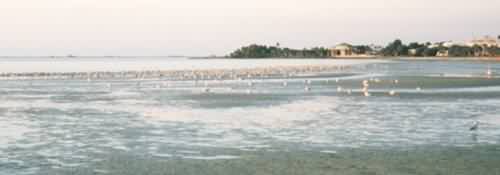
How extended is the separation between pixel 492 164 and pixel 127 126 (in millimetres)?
11356

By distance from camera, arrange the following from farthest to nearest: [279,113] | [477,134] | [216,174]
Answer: [279,113] < [477,134] < [216,174]

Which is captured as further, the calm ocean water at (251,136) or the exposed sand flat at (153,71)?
the exposed sand flat at (153,71)

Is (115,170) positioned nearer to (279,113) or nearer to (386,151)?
(386,151)

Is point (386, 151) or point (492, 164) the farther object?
point (386, 151)

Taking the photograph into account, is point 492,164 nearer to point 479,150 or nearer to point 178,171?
point 479,150

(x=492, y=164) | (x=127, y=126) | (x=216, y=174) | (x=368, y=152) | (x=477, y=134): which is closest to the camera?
(x=216, y=174)

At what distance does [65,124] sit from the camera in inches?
915

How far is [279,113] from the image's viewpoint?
27.1 m

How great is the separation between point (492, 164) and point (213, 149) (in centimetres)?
618

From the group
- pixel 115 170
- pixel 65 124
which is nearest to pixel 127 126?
pixel 65 124

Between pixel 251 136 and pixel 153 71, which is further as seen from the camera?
pixel 153 71

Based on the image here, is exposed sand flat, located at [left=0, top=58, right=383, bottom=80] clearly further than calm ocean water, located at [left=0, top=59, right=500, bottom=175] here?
Yes

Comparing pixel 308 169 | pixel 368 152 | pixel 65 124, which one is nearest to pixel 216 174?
pixel 308 169

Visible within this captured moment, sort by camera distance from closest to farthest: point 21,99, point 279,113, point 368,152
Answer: point 368,152, point 279,113, point 21,99
